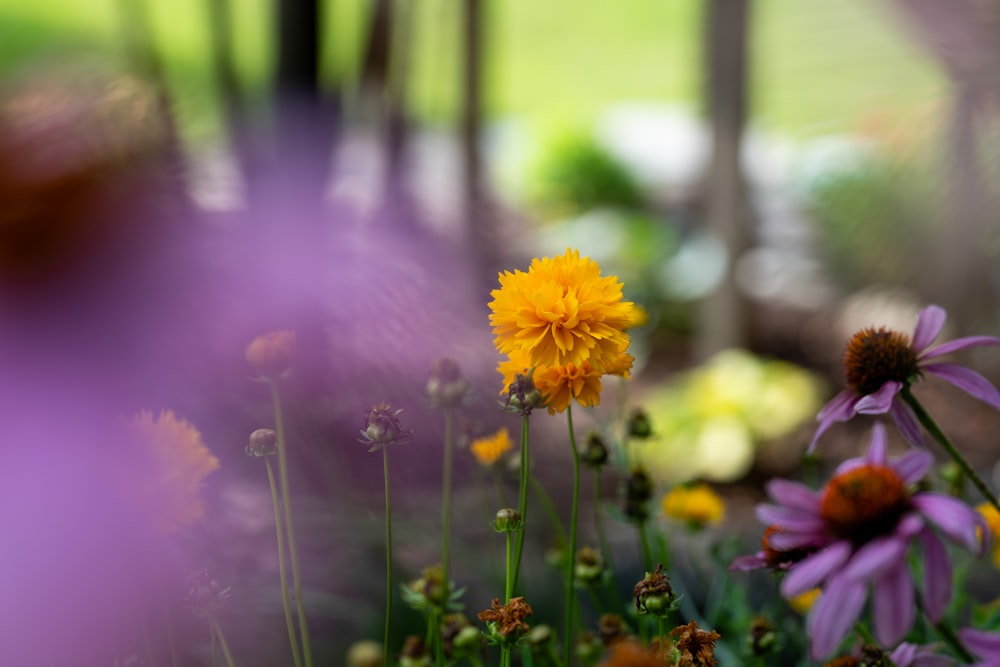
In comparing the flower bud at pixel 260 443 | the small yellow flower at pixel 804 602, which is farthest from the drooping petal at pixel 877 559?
the small yellow flower at pixel 804 602

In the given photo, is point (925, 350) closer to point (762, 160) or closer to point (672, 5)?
point (762, 160)

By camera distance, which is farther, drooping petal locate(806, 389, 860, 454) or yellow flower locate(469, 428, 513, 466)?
yellow flower locate(469, 428, 513, 466)

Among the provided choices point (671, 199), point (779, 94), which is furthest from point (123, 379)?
point (671, 199)

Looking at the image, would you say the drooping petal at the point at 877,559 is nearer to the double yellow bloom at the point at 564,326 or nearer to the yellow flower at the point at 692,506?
the double yellow bloom at the point at 564,326

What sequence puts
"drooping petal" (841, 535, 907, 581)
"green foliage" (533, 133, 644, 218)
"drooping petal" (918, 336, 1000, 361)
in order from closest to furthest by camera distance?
"drooping petal" (841, 535, 907, 581) < "drooping petal" (918, 336, 1000, 361) < "green foliage" (533, 133, 644, 218)

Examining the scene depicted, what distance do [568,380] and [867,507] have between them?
0.13 meters

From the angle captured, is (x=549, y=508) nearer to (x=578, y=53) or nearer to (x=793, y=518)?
(x=793, y=518)

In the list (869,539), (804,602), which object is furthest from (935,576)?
(804,602)

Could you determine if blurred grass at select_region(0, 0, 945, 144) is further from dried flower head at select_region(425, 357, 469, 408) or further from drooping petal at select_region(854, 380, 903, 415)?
drooping petal at select_region(854, 380, 903, 415)

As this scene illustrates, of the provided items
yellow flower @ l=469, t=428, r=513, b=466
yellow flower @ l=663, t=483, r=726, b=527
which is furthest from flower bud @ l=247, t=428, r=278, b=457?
→ yellow flower @ l=663, t=483, r=726, b=527

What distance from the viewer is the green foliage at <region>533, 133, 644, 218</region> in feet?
10.6

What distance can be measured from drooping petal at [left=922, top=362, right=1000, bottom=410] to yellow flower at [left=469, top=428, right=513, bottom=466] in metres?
0.20

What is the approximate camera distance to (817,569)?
0.89 feet

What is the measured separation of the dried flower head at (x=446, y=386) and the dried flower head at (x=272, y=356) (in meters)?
0.06
